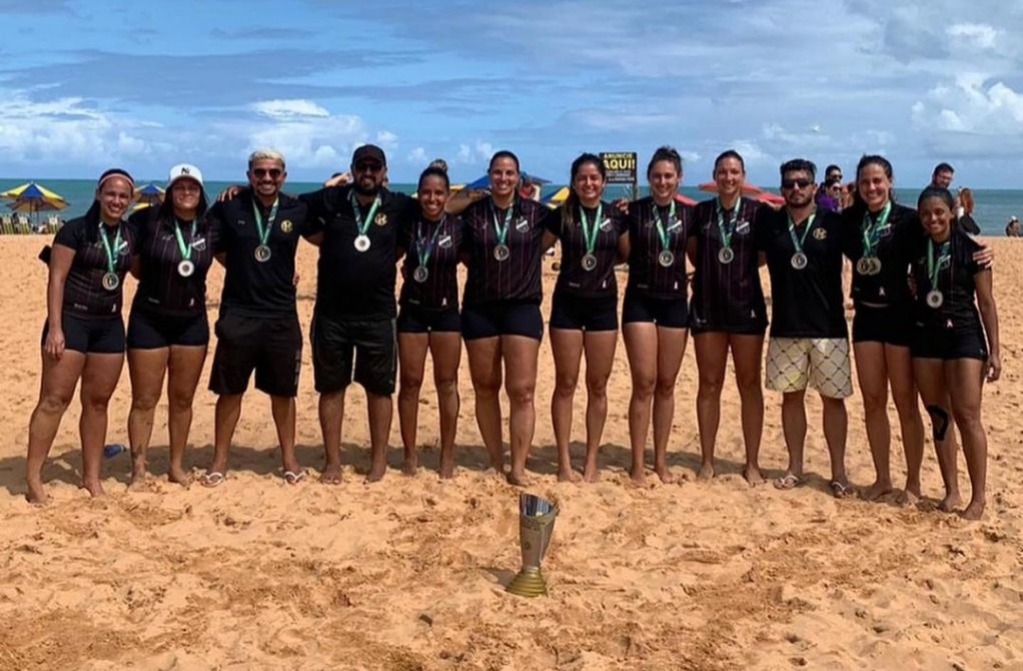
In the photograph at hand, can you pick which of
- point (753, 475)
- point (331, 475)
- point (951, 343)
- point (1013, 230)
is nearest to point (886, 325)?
point (951, 343)

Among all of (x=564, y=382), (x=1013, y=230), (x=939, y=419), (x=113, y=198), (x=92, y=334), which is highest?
(x=1013, y=230)

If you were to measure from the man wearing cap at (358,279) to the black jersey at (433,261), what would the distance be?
88mm

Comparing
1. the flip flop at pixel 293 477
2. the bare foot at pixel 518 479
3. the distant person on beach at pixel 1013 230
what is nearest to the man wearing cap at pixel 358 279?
the flip flop at pixel 293 477

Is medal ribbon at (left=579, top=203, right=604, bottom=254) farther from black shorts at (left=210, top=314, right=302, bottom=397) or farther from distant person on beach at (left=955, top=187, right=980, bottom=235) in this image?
distant person on beach at (left=955, top=187, right=980, bottom=235)

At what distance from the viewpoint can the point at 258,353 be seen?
240 inches

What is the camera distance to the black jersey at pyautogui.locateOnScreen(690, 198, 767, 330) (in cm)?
610

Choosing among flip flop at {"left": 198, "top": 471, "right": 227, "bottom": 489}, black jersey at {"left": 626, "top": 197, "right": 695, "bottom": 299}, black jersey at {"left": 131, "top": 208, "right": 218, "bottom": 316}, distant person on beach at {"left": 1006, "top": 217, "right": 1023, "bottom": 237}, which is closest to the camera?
black jersey at {"left": 131, "top": 208, "right": 218, "bottom": 316}

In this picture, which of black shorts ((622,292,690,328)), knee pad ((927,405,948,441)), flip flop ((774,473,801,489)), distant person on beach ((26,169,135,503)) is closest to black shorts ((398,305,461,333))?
black shorts ((622,292,690,328))

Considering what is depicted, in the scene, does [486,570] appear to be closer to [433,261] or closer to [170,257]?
[433,261]

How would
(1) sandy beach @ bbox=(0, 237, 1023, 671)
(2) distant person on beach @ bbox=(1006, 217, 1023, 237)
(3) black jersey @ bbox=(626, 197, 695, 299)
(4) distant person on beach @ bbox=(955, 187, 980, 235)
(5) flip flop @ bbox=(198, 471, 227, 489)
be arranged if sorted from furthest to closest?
1. (2) distant person on beach @ bbox=(1006, 217, 1023, 237)
2. (4) distant person on beach @ bbox=(955, 187, 980, 235)
3. (5) flip flop @ bbox=(198, 471, 227, 489)
4. (3) black jersey @ bbox=(626, 197, 695, 299)
5. (1) sandy beach @ bbox=(0, 237, 1023, 671)

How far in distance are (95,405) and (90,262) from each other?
33.3 inches

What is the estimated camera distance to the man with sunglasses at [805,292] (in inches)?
236

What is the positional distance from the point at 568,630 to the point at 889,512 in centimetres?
254

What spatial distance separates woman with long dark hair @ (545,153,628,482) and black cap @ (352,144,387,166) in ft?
3.45
